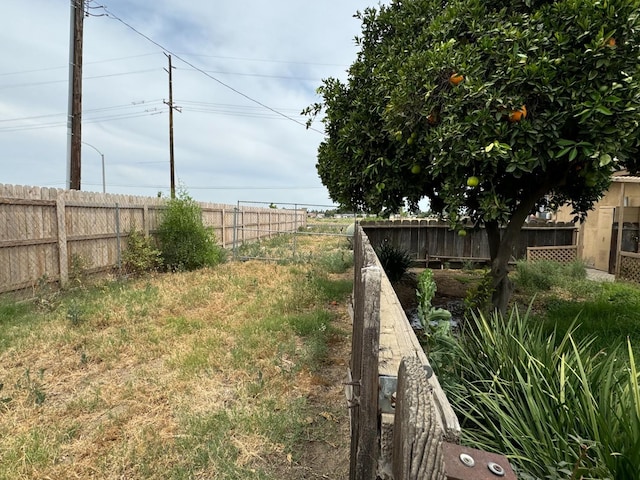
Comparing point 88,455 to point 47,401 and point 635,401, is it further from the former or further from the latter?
point 635,401

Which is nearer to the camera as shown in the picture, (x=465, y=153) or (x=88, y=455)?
(x=88, y=455)

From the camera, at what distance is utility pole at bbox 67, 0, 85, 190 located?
7.43 meters

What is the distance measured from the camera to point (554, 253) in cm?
1004

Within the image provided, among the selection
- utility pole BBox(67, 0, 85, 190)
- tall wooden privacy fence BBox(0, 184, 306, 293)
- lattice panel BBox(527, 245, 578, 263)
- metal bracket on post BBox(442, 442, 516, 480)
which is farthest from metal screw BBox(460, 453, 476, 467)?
lattice panel BBox(527, 245, 578, 263)

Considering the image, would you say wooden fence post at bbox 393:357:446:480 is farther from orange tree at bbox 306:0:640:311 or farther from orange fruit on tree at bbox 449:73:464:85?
orange fruit on tree at bbox 449:73:464:85

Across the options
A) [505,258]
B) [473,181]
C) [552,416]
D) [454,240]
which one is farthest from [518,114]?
[454,240]

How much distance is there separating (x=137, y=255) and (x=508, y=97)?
25.4ft

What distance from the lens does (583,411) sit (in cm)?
149

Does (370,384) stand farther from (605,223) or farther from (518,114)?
(605,223)

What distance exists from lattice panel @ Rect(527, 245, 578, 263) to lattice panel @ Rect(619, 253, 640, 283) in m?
1.62

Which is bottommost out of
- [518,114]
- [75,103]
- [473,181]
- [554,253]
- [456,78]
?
[554,253]

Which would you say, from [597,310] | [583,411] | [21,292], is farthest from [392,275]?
[21,292]

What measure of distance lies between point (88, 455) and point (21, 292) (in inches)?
186

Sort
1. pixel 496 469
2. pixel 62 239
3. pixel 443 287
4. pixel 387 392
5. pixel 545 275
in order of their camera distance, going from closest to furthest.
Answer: pixel 496 469 < pixel 387 392 < pixel 62 239 < pixel 443 287 < pixel 545 275
